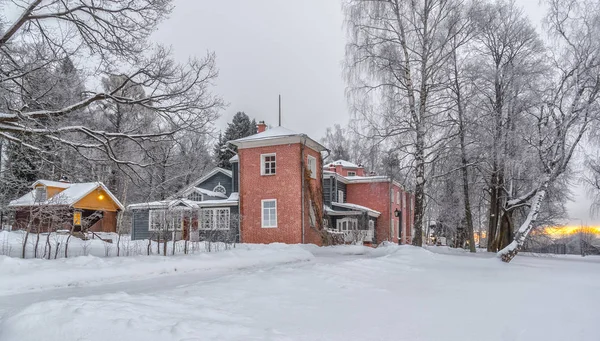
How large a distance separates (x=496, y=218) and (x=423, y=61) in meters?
9.53

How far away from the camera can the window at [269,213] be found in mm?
21625

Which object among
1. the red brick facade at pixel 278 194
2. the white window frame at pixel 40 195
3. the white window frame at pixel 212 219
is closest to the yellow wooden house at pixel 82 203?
the white window frame at pixel 212 219

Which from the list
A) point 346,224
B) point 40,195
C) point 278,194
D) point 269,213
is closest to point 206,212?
point 269,213

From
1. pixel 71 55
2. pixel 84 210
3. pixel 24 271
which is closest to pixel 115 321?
pixel 24 271

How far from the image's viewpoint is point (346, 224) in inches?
1094

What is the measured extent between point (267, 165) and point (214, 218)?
15.5 ft

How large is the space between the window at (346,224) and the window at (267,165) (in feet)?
25.5

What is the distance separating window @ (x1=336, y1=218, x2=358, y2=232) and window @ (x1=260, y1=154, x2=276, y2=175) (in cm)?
778

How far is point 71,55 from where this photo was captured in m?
9.86

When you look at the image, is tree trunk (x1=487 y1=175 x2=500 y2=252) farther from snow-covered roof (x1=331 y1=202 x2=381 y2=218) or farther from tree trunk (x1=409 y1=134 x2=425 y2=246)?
snow-covered roof (x1=331 y1=202 x2=381 y2=218)

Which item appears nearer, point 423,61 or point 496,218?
point 423,61

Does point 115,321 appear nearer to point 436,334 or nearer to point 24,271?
point 436,334

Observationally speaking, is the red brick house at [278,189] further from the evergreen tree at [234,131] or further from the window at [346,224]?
the evergreen tree at [234,131]

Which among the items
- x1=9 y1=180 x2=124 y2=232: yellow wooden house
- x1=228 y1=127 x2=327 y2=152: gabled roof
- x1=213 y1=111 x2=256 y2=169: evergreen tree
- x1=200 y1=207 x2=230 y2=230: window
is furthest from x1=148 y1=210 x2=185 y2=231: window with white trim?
x1=213 y1=111 x2=256 y2=169: evergreen tree
